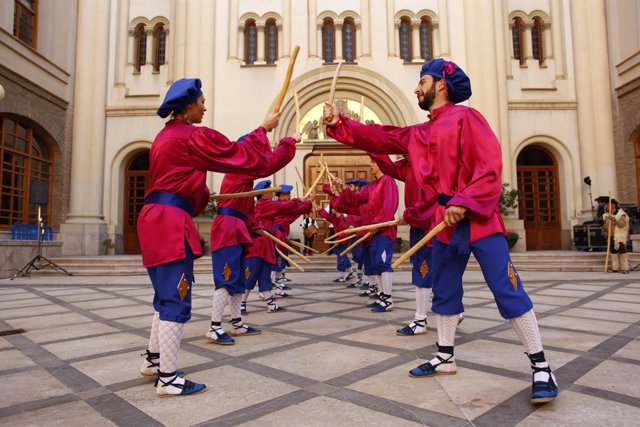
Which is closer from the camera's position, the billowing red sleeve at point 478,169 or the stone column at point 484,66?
the billowing red sleeve at point 478,169

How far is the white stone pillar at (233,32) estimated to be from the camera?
15.9 meters

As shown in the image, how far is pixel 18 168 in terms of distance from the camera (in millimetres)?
13188

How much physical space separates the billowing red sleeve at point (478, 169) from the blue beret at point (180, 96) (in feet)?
5.95

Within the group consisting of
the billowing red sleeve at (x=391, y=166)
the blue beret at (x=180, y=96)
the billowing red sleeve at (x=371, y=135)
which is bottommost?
the billowing red sleeve at (x=391, y=166)

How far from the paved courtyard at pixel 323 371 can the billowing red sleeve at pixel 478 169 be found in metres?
1.11

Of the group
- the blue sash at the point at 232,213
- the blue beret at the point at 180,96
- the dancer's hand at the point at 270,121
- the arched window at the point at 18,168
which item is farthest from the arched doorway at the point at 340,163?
the blue beret at the point at 180,96

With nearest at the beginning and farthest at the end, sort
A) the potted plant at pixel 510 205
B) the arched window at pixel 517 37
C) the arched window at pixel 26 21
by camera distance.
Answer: the arched window at pixel 26 21
the potted plant at pixel 510 205
the arched window at pixel 517 37

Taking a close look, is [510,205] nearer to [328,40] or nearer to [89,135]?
[328,40]

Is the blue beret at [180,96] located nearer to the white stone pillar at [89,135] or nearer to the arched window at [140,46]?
the white stone pillar at [89,135]

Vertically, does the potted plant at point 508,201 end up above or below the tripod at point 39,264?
above

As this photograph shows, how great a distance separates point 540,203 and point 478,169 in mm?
15556

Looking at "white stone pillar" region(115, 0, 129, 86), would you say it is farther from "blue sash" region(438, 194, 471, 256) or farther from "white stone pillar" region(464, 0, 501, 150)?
"blue sash" region(438, 194, 471, 256)

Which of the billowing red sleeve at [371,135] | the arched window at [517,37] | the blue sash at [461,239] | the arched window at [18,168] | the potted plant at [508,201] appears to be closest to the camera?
the blue sash at [461,239]

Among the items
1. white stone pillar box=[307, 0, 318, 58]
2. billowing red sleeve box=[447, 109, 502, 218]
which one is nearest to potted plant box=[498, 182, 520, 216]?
white stone pillar box=[307, 0, 318, 58]
